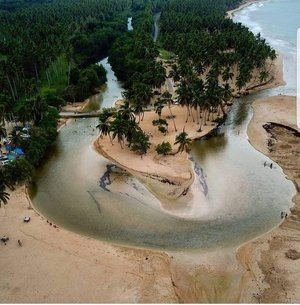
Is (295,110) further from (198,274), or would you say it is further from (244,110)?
(198,274)

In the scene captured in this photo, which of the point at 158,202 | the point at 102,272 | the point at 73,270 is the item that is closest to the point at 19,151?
the point at 158,202

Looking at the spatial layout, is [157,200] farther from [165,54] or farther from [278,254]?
[165,54]

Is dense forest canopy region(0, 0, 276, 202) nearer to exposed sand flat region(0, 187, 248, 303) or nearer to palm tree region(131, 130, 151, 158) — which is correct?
palm tree region(131, 130, 151, 158)

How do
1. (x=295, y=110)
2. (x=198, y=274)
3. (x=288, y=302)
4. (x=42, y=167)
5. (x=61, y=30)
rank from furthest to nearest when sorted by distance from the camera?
(x=61, y=30), (x=295, y=110), (x=42, y=167), (x=198, y=274), (x=288, y=302)

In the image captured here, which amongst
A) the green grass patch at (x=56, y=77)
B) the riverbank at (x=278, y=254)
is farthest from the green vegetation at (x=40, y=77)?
the riverbank at (x=278, y=254)

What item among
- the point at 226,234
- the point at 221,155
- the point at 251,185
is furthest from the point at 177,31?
the point at 226,234

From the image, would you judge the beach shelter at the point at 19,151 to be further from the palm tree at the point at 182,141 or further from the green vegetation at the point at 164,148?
the palm tree at the point at 182,141
